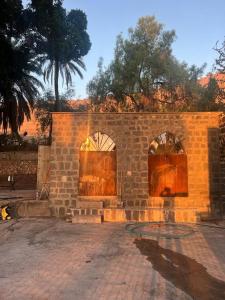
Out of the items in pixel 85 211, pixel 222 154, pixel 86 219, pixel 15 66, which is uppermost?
pixel 15 66

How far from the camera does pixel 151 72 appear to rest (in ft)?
95.0

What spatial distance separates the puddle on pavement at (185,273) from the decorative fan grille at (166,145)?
5.77 metres

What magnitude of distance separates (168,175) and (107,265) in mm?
7415

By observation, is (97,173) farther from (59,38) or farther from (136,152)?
(59,38)

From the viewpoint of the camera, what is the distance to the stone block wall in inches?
539

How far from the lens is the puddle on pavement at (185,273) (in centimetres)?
566

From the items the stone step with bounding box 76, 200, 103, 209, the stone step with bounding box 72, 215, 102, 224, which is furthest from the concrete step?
the stone step with bounding box 72, 215, 102, 224

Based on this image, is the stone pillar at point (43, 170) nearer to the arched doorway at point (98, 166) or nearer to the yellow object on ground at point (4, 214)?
the arched doorway at point (98, 166)

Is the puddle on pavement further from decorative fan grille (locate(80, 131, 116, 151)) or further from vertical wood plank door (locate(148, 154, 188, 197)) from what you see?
decorative fan grille (locate(80, 131, 116, 151))

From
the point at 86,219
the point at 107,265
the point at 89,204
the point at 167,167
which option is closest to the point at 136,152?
the point at 167,167

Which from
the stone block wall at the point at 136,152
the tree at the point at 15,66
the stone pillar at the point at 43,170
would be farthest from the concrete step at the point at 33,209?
the tree at the point at 15,66

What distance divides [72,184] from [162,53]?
18630 millimetres

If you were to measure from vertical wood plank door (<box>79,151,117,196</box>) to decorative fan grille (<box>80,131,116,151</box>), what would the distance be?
159mm

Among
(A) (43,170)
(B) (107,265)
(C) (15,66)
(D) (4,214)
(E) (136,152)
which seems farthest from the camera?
(C) (15,66)
